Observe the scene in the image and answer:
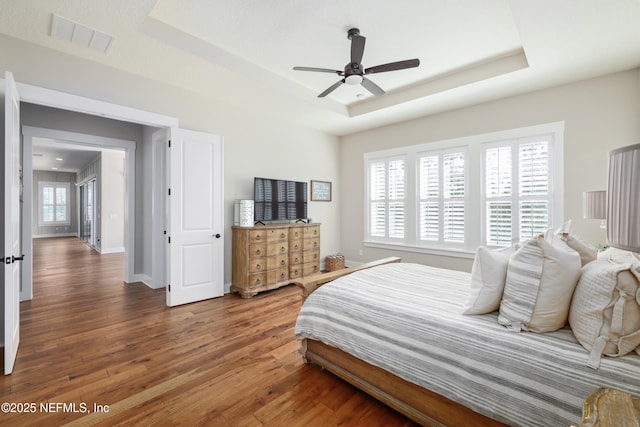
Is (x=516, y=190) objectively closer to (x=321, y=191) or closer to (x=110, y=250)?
(x=321, y=191)

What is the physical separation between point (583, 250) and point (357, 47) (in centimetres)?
230

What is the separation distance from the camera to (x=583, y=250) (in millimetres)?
1606

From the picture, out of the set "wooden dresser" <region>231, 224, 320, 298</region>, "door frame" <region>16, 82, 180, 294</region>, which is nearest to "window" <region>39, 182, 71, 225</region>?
"door frame" <region>16, 82, 180, 294</region>

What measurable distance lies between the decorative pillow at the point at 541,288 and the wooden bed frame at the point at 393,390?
19.9 inches

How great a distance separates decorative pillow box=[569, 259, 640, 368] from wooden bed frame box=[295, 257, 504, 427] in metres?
0.56

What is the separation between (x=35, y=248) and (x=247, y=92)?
30.0 feet

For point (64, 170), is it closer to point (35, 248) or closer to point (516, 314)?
point (35, 248)

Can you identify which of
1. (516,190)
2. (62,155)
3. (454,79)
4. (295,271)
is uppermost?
(454,79)

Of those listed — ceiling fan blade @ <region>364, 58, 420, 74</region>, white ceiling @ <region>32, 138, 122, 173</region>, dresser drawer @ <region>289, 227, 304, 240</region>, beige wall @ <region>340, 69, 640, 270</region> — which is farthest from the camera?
white ceiling @ <region>32, 138, 122, 173</region>

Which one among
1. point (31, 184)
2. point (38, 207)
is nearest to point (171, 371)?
point (31, 184)

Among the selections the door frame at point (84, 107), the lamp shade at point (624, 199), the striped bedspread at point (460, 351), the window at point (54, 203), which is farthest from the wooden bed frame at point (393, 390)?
the window at point (54, 203)

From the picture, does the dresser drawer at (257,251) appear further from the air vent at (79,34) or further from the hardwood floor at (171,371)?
the air vent at (79,34)

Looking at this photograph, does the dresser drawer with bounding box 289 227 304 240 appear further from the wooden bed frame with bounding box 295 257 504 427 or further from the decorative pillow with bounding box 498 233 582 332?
the decorative pillow with bounding box 498 233 582 332

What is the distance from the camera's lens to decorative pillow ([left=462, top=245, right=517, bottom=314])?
160 centimetres
